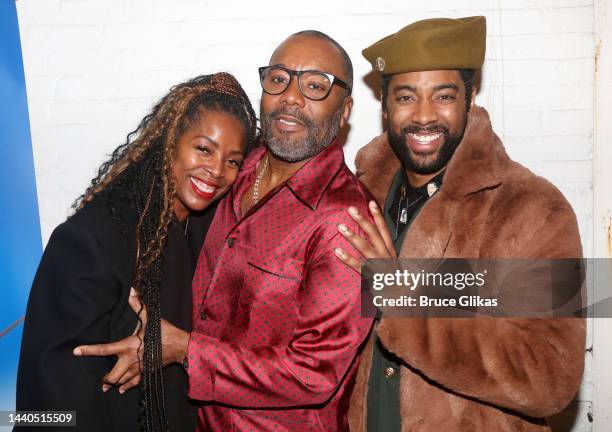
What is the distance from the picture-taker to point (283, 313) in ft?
6.29

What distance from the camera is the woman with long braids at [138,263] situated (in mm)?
1748

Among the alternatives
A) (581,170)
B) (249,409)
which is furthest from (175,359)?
(581,170)

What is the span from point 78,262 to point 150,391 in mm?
527

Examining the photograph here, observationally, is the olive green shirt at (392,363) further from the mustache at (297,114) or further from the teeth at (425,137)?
the mustache at (297,114)

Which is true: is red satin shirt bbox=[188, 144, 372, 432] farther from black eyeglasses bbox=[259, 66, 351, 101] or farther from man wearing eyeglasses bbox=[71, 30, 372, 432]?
black eyeglasses bbox=[259, 66, 351, 101]

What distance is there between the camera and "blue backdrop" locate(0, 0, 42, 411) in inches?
114

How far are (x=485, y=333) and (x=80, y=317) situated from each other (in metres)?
1.32

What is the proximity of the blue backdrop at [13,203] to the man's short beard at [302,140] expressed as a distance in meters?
1.62

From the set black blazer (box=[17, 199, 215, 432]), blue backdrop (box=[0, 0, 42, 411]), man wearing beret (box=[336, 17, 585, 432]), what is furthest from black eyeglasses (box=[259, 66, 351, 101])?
blue backdrop (box=[0, 0, 42, 411])

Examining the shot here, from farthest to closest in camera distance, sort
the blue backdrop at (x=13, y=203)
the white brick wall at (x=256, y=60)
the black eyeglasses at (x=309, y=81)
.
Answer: the blue backdrop at (x=13, y=203)
the white brick wall at (x=256, y=60)
the black eyeglasses at (x=309, y=81)

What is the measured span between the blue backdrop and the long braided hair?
1.08 metres

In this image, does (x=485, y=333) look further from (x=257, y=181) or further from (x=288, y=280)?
(x=257, y=181)

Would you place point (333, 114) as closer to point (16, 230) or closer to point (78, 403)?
point (78, 403)

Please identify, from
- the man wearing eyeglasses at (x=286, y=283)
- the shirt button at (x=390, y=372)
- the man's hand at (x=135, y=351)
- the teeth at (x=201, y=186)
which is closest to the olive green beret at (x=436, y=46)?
the man wearing eyeglasses at (x=286, y=283)
